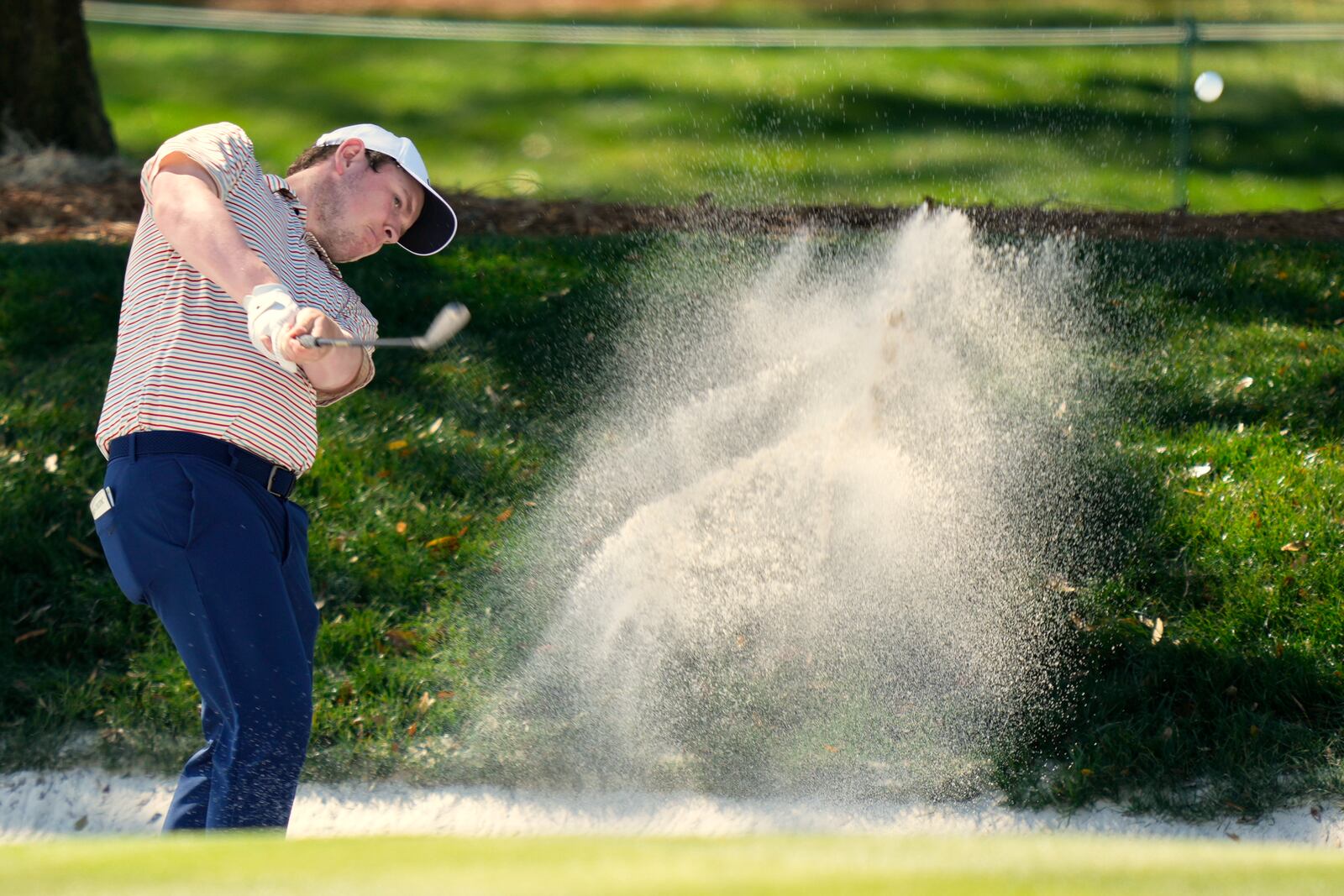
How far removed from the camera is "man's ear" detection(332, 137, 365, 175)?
2826 mm

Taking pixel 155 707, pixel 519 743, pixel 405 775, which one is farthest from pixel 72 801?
pixel 519 743

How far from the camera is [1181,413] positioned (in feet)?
16.1

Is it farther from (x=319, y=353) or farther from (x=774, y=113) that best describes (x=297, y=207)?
(x=774, y=113)

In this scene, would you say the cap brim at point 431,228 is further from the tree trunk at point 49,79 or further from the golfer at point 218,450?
the tree trunk at point 49,79

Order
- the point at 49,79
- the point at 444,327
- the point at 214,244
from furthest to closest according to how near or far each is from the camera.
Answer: the point at 49,79
the point at 214,244
the point at 444,327

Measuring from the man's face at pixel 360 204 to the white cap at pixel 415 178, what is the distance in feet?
0.09

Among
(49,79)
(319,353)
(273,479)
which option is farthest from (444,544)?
(49,79)

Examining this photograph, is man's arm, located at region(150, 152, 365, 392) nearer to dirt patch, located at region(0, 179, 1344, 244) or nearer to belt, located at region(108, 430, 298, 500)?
belt, located at region(108, 430, 298, 500)

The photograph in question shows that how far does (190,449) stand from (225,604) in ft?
0.97

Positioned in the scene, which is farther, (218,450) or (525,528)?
(525,528)

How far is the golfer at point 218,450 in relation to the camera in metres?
2.47

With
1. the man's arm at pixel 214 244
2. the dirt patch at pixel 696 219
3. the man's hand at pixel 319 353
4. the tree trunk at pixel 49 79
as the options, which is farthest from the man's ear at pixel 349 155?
the tree trunk at pixel 49 79

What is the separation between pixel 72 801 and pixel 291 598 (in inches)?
57.0

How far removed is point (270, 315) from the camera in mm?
2295
